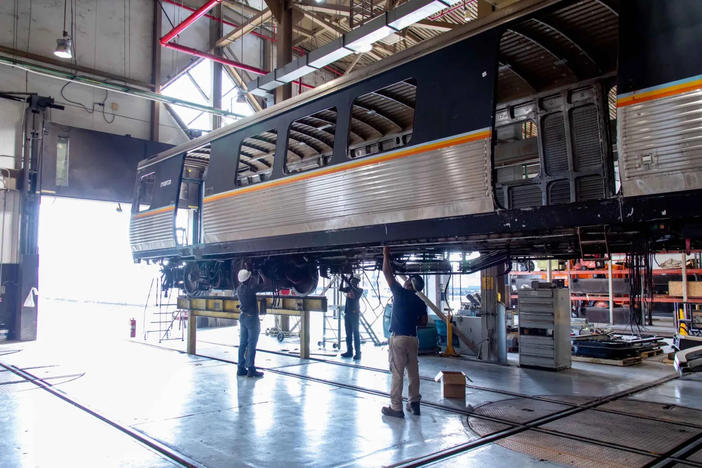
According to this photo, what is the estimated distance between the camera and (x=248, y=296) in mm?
8195

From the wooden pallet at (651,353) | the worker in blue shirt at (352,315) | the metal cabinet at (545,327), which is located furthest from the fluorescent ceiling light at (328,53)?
the wooden pallet at (651,353)

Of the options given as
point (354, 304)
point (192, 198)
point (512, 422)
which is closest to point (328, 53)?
point (192, 198)

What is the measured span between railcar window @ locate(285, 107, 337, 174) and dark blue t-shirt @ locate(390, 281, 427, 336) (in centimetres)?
186

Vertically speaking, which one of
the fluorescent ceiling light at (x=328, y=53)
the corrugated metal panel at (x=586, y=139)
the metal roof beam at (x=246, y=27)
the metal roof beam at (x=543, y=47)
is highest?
the metal roof beam at (x=246, y=27)

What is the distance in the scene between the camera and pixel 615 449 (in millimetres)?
4719

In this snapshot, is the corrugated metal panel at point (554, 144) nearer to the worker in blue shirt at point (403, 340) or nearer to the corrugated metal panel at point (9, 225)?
the worker in blue shirt at point (403, 340)

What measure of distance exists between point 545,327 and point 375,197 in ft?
18.6

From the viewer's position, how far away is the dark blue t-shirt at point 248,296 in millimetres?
8180

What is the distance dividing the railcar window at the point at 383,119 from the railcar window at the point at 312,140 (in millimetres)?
346

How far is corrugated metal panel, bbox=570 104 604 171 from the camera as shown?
17.2ft

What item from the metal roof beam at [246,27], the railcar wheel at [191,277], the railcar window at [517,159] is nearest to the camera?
the railcar window at [517,159]

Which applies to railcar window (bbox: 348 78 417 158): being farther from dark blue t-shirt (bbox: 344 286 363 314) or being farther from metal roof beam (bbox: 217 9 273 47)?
metal roof beam (bbox: 217 9 273 47)

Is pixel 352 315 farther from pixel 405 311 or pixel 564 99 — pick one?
pixel 564 99

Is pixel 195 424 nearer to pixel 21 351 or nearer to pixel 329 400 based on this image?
pixel 329 400
